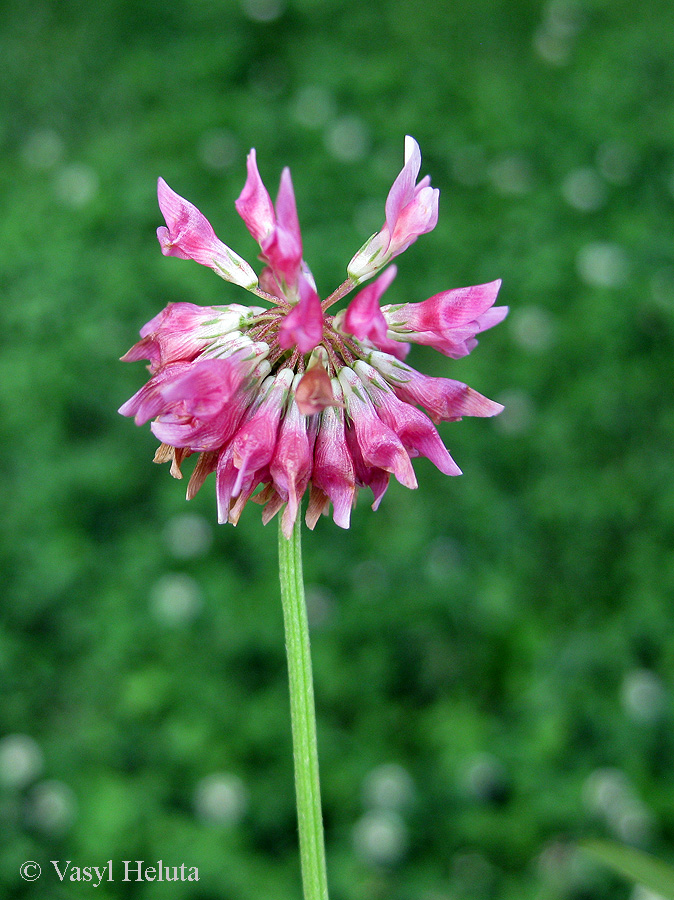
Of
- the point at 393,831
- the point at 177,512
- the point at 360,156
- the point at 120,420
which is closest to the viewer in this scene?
the point at 393,831

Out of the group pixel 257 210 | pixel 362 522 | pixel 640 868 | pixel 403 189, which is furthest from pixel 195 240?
pixel 362 522

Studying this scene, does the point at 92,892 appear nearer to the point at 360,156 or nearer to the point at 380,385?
the point at 380,385

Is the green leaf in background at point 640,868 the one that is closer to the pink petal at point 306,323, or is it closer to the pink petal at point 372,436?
the pink petal at point 372,436

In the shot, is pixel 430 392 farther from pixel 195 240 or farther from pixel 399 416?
pixel 195 240

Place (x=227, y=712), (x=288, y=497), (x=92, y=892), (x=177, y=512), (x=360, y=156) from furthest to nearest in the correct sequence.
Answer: (x=360, y=156), (x=177, y=512), (x=227, y=712), (x=92, y=892), (x=288, y=497)

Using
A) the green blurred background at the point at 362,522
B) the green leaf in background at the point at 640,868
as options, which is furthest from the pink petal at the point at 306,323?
the green blurred background at the point at 362,522

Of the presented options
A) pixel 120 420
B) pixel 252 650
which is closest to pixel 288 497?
pixel 252 650
